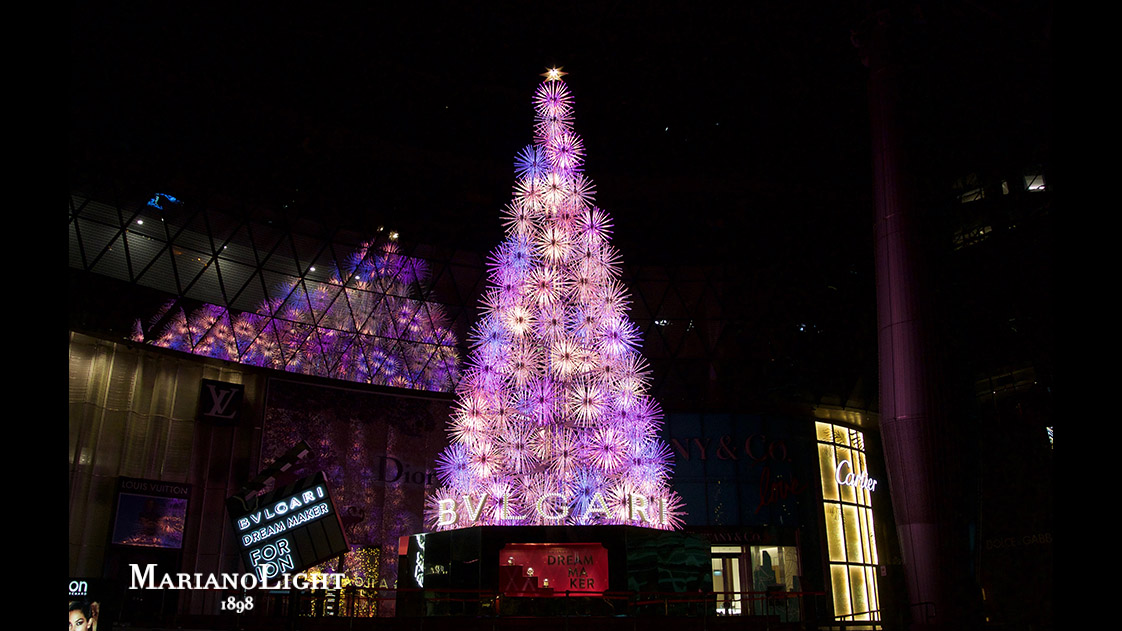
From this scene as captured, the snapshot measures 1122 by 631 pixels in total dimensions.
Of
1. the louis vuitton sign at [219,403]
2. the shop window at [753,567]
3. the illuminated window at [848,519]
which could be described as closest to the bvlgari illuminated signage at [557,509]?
the louis vuitton sign at [219,403]

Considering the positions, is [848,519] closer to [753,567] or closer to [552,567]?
[753,567]

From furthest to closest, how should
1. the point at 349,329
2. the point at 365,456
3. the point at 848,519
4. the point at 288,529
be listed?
the point at 848,519 → the point at 349,329 → the point at 365,456 → the point at 288,529

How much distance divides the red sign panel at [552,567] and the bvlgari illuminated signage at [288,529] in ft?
15.1

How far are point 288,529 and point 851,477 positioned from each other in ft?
89.3

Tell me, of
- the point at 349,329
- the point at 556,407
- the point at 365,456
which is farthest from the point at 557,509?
the point at 349,329

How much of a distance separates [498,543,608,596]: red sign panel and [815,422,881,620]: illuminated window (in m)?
19.0

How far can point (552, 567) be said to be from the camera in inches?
629

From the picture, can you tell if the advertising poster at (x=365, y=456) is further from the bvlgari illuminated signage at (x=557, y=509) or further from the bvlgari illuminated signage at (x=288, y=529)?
the bvlgari illuminated signage at (x=288, y=529)

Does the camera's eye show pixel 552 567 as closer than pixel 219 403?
Yes

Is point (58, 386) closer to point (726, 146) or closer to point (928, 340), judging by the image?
point (928, 340)

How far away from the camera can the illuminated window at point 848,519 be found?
32.1 metres

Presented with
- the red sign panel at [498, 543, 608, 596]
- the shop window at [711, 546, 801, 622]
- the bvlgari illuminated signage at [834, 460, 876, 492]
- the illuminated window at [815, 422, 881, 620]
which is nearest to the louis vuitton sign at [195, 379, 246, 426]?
the red sign panel at [498, 543, 608, 596]

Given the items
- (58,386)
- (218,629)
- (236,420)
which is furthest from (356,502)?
(58,386)

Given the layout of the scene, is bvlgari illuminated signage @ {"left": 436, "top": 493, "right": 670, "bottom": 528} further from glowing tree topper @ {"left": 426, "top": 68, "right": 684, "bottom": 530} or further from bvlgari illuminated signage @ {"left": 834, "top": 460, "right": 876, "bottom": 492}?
bvlgari illuminated signage @ {"left": 834, "top": 460, "right": 876, "bottom": 492}
